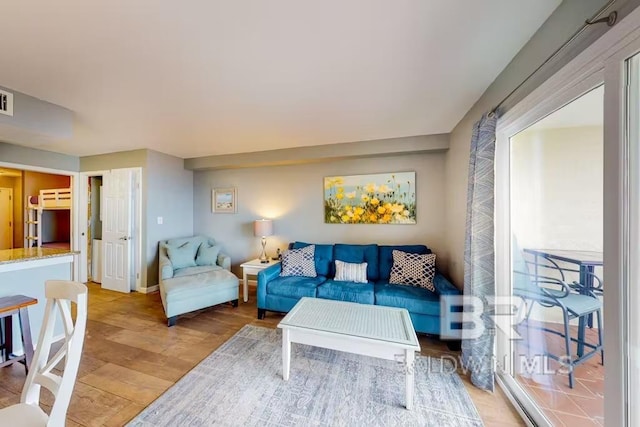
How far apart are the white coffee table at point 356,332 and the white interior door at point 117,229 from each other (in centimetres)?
340

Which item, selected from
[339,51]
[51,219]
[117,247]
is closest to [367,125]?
[339,51]

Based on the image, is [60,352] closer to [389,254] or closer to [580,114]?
[580,114]

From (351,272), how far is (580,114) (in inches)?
94.5

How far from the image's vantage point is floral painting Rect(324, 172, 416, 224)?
3.46 m

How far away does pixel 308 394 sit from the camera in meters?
1.73

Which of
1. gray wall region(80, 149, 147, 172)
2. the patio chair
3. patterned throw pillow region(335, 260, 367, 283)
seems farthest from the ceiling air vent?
the patio chair

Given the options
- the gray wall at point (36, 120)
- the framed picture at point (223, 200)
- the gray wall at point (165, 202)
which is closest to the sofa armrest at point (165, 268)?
the gray wall at point (165, 202)

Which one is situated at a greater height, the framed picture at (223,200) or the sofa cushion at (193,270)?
the framed picture at (223,200)

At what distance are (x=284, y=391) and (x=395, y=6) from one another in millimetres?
2493

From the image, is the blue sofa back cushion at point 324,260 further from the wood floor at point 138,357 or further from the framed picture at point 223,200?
the framed picture at point 223,200

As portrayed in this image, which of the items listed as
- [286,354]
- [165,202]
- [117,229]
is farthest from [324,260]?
[117,229]

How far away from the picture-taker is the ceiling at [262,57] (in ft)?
4.00

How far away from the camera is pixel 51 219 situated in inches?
217

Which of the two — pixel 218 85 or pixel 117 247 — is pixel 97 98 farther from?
pixel 117 247
